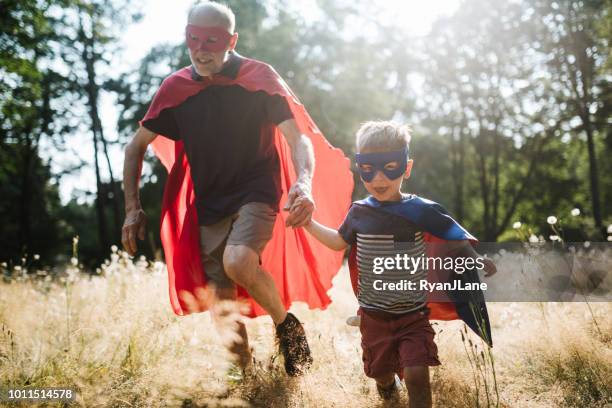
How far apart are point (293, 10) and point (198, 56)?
2249 centimetres

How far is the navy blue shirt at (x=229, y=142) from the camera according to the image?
11.8 ft

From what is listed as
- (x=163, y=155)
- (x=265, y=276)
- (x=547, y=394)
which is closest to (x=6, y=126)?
(x=163, y=155)

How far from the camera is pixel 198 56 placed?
3512mm

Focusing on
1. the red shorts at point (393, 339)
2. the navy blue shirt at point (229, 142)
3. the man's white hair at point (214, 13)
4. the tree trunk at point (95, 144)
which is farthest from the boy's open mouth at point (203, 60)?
the tree trunk at point (95, 144)

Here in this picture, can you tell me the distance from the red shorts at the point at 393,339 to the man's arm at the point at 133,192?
155cm

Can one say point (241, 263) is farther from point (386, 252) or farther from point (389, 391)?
point (389, 391)

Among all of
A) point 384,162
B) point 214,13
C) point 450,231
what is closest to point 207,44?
point 214,13

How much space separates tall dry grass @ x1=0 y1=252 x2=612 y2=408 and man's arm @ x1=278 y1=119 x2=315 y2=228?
1031 mm

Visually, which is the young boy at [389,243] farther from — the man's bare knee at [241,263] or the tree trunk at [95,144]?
the tree trunk at [95,144]

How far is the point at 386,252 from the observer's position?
2.94 metres

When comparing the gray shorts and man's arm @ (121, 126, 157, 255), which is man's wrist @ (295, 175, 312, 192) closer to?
the gray shorts

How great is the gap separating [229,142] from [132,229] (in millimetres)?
856

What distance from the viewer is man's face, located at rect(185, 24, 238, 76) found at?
3486mm

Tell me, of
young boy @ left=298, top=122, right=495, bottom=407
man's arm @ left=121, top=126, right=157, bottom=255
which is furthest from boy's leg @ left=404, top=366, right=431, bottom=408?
man's arm @ left=121, top=126, right=157, bottom=255
